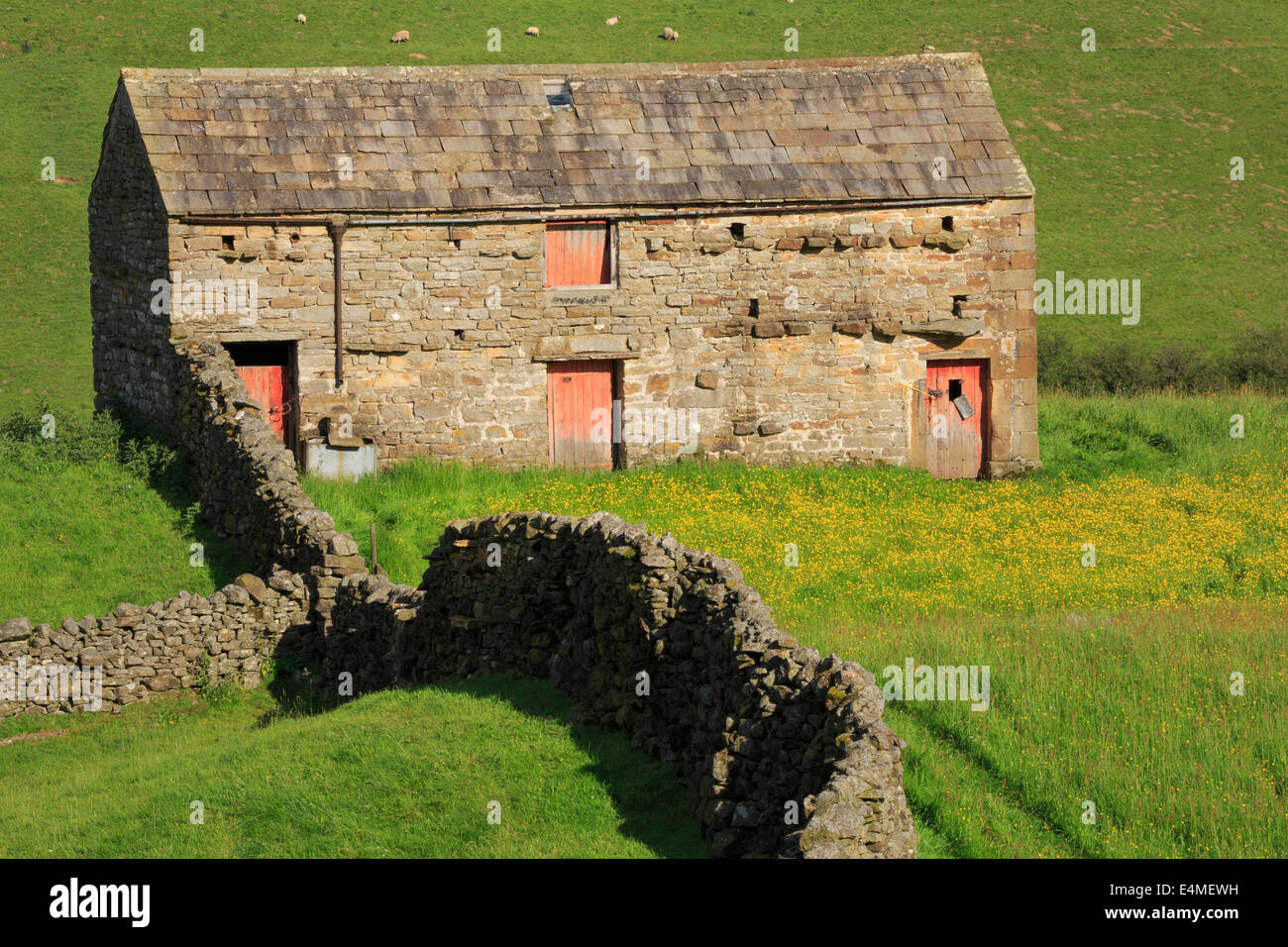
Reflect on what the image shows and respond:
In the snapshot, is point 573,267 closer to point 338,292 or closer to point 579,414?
point 579,414

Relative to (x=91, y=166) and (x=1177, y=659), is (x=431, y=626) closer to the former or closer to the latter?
(x=1177, y=659)

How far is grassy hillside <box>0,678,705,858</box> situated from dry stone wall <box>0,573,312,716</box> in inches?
76.7

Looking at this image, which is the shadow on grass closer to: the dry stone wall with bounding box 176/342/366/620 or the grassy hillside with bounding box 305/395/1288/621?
the grassy hillside with bounding box 305/395/1288/621

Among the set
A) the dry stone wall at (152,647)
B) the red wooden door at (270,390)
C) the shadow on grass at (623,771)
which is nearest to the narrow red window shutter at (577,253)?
the red wooden door at (270,390)

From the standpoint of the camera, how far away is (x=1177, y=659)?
1345 centimetres

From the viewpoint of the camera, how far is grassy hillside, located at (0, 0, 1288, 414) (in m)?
48.7

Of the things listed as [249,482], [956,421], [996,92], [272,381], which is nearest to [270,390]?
[272,381]

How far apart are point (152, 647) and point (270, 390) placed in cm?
682

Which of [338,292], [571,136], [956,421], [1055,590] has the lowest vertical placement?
[1055,590]

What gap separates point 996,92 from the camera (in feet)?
202

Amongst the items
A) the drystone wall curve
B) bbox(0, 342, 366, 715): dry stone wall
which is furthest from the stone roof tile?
the drystone wall curve

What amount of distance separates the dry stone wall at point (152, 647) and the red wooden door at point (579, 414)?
6.51 metres

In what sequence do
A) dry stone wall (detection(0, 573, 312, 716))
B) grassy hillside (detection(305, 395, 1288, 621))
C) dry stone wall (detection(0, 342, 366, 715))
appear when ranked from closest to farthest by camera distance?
dry stone wall (detection(0, 573, 312, 716)) → dry stone wall (detection(0, 342, 366, 715)) → grassy hillside (detection(305, 395, 1288, 621))
